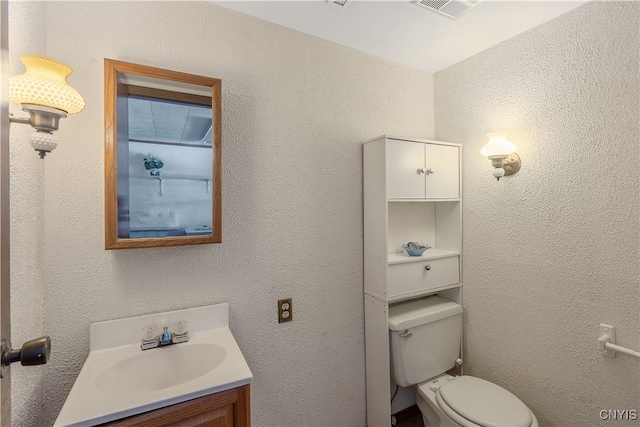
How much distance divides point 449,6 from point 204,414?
77.4 inches

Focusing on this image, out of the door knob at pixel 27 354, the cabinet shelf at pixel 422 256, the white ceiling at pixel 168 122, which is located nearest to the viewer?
the door knob at pixel 27 354

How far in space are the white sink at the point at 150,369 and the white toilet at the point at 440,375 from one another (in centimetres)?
92

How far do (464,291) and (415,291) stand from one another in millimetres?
432

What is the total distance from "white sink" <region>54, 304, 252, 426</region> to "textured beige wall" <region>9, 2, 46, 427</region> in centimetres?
16

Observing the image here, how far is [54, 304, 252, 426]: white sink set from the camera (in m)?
0.87

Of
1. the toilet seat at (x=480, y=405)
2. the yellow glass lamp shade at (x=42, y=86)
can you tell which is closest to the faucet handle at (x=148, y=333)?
the yellow glass lamp shade at (x=42, y=86)

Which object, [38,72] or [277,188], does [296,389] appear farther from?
[38,72]

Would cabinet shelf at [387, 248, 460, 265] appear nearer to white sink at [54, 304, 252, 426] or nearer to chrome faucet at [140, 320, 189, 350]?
white sink at [54, 304, 252, 426]

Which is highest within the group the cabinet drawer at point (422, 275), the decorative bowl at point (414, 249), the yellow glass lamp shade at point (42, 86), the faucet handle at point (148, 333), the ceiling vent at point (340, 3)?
the ceiling vent at point (340, 3)

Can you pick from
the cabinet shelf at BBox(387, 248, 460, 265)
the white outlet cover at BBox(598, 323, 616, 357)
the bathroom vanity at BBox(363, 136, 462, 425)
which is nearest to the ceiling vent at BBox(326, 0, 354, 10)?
the bathroom vanity at BBox(363, 136, 462, 425)

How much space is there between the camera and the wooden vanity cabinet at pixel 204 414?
0.88 meters

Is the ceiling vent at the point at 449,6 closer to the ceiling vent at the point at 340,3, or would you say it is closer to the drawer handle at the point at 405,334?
the ceiling vent at the point at 340,3

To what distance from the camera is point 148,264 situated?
127 centimetres

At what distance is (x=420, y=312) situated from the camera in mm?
1734
